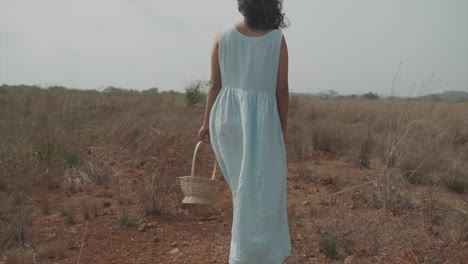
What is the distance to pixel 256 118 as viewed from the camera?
2.37 meters

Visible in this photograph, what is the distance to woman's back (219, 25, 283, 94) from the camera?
233cm

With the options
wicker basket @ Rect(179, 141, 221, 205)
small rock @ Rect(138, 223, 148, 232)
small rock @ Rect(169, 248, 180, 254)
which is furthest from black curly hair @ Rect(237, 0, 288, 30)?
small rock @ Rect(138, 223, 148, 232)

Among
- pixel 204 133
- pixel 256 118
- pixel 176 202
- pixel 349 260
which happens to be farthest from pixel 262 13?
pixel 176 202

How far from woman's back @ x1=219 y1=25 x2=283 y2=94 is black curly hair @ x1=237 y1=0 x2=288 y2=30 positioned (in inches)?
2.0

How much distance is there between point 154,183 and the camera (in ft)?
13.8

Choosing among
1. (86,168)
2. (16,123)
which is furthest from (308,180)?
(16,123)

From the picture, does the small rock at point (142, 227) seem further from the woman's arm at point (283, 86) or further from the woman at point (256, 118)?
the woman's arm at point (283, 86)

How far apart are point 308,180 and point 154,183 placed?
2.19 meters

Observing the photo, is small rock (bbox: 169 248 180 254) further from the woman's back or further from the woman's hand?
the woman's back

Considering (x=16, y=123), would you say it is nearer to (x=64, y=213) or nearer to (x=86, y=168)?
(x=86, y=168)

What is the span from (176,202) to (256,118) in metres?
2.28

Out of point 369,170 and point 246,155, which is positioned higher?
point 246,155

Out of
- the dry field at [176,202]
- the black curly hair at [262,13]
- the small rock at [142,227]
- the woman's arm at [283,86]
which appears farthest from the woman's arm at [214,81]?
the small rock at [142,227]

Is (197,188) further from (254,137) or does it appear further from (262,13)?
(262,13)
